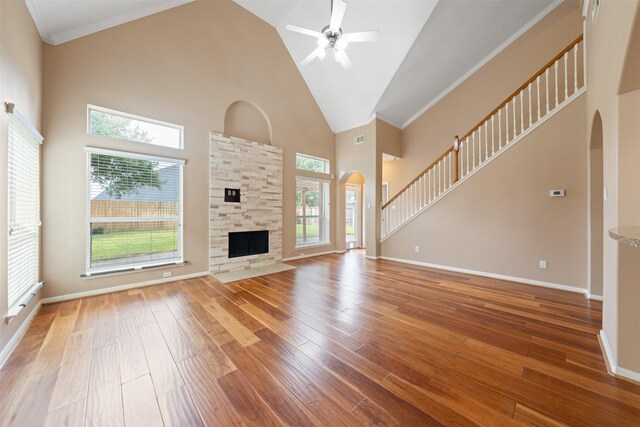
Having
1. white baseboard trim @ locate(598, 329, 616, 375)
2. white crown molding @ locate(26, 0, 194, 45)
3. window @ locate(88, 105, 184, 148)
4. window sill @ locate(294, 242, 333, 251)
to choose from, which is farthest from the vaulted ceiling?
white baseboard trim @ locate(598, 329, 616, 375)

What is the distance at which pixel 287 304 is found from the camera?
316 centimetres

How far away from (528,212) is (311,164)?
492cm

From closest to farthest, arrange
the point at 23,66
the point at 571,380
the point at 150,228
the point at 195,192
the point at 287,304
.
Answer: the point at 571,380 < the point at 23,66 < the point at 287,304 < the point at 150,228 < the point at 195,192

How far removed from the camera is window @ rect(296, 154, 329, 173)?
6.37m

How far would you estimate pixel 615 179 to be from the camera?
6.30ft

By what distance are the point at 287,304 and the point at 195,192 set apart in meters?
2.82

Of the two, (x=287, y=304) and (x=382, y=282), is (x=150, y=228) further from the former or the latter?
(x=382, y=282)

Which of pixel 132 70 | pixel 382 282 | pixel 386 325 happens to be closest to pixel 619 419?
pixel 386 325

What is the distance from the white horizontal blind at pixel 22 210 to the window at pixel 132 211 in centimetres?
55

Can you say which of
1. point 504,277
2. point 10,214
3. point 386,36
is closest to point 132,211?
point 10,214

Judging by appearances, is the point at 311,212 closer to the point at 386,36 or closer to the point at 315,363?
the point at 386,36

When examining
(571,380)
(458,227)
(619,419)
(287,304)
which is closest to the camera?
(619,419)

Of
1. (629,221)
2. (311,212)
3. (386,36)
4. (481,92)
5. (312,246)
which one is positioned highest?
(386,36)

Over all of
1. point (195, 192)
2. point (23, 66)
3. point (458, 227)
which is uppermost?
point (23, 66)
